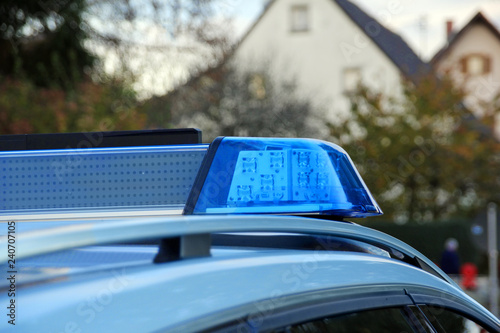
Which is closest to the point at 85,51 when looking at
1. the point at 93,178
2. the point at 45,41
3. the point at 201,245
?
the point at 45,41

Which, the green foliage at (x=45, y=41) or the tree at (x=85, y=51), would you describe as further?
the green foliage at (x=45, y=41)

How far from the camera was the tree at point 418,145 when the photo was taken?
876 inches

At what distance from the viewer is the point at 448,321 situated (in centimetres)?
191

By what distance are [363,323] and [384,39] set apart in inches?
1247

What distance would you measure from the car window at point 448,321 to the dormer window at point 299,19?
99.6 feet

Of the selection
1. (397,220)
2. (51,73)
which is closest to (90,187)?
(51,73)

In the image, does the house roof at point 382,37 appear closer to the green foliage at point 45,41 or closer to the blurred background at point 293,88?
the blurred background at point 293,88

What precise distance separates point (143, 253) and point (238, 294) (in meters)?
0.19

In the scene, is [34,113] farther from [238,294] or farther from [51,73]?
[238,294]

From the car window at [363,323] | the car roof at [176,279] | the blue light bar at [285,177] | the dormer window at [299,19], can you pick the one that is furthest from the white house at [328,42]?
the car roof at [176,279]

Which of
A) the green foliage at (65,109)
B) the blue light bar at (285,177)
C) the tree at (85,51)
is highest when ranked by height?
the tree at (85,51)

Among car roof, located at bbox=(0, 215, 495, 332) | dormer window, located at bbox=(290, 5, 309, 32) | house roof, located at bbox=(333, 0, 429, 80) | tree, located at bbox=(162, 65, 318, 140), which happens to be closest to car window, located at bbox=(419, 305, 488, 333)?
car roof, located at bbox=(0, 215, 495, 332)

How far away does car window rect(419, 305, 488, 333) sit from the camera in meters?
1.81

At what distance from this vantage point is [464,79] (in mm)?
23641
